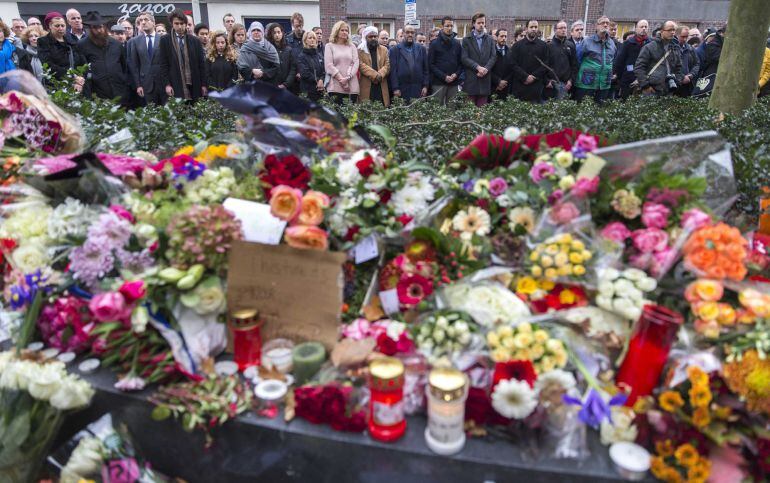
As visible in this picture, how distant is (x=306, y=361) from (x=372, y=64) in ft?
21.4

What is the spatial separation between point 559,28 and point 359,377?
24.3 feet

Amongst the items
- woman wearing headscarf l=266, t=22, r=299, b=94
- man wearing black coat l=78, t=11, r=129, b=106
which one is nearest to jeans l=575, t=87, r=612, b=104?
woman wearing headscarf l=266, t=22, r=299, b=94

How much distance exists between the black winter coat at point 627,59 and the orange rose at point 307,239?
299 inches

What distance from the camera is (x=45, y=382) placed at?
1608 mm

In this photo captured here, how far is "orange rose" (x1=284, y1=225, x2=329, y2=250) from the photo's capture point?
1.74 m

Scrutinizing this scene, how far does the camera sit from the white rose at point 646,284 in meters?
1.59

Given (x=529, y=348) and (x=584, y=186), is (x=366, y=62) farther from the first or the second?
(x=529, y=348)

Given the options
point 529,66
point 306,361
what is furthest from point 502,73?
point 306,361

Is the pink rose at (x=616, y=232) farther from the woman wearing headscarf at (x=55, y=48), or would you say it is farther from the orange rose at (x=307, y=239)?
the woman wearing headscarf at (x=55, y=48)

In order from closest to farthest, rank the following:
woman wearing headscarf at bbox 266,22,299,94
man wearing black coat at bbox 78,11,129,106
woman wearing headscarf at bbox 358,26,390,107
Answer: man wearing black coat at bbox 78,11,129,106 → woman wearing headscarf at bbox 266,22,299,94 → woman wearing headscarf at bbox 358,26,390,107

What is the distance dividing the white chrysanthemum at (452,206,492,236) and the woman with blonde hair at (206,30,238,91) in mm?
5668

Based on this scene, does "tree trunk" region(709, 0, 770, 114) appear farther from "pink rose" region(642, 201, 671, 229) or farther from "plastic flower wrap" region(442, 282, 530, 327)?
"plastic flower wrap" region(442, 282, 530, 327)

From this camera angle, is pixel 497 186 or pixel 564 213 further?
pixel 497 186

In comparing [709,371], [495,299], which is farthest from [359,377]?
[709,371]
